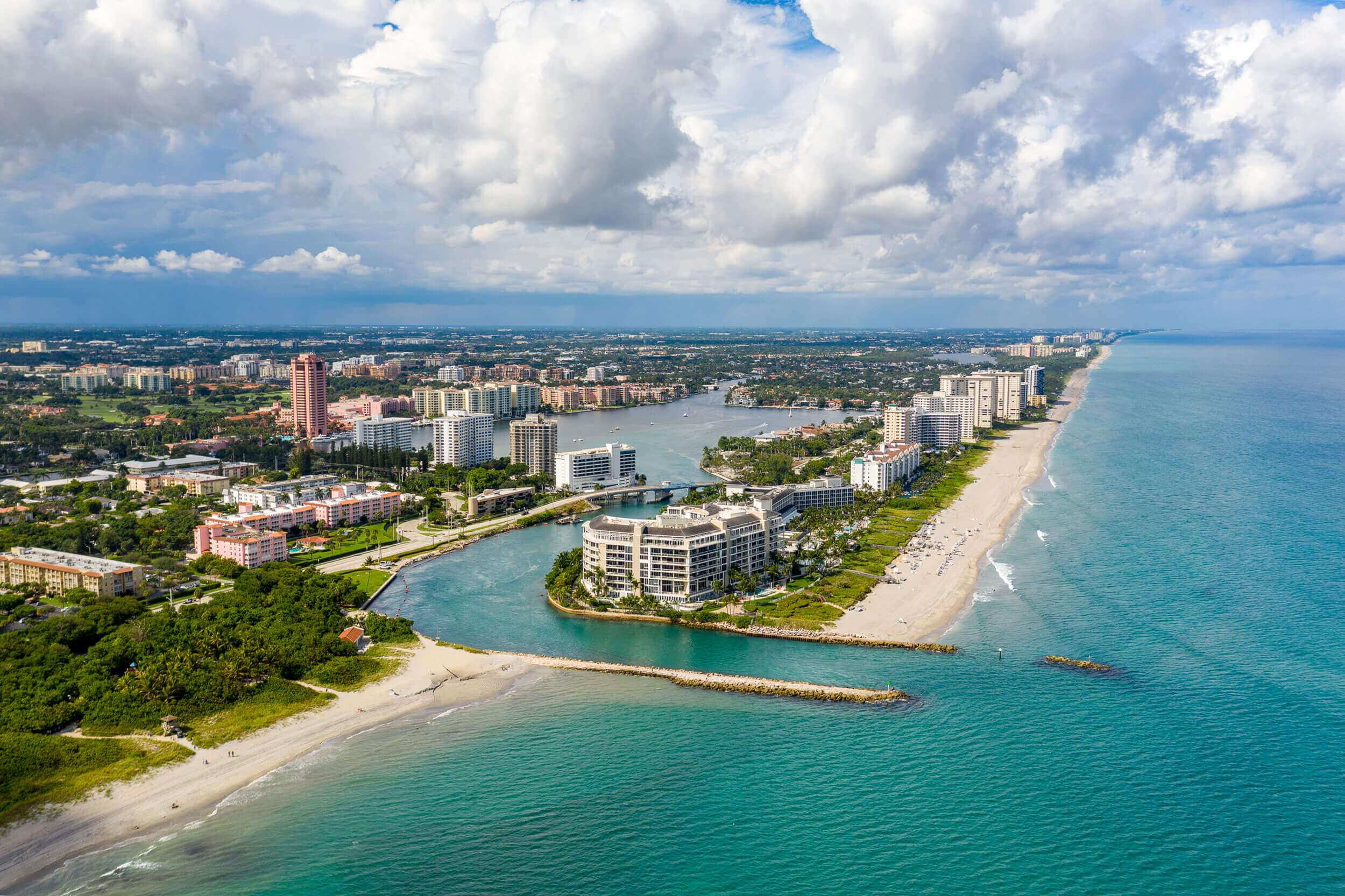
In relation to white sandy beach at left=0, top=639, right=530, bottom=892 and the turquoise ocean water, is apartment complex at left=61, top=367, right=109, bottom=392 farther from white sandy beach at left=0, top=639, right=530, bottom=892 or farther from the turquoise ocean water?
white sandy beach at left=0, top=639, right=530, bottom=892

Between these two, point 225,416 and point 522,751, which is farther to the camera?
point 225,416

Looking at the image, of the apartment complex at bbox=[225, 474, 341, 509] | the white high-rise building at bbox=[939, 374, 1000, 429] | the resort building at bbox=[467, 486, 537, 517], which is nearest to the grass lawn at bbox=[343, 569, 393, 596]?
the resort building at bbox=[467, 486, 537, 517]

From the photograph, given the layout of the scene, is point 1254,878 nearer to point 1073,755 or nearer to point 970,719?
point 1073,755

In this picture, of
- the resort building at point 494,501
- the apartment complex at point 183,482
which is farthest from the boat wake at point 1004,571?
the apartment complex at point 183,482

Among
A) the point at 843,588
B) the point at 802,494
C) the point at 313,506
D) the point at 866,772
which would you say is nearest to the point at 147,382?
the point at 313,506

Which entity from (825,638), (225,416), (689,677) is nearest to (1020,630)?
(825,638)

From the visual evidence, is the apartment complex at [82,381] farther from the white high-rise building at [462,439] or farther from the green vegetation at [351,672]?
the green vegetation at [351,672]

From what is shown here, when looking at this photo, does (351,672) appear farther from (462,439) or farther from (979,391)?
(979,391)
